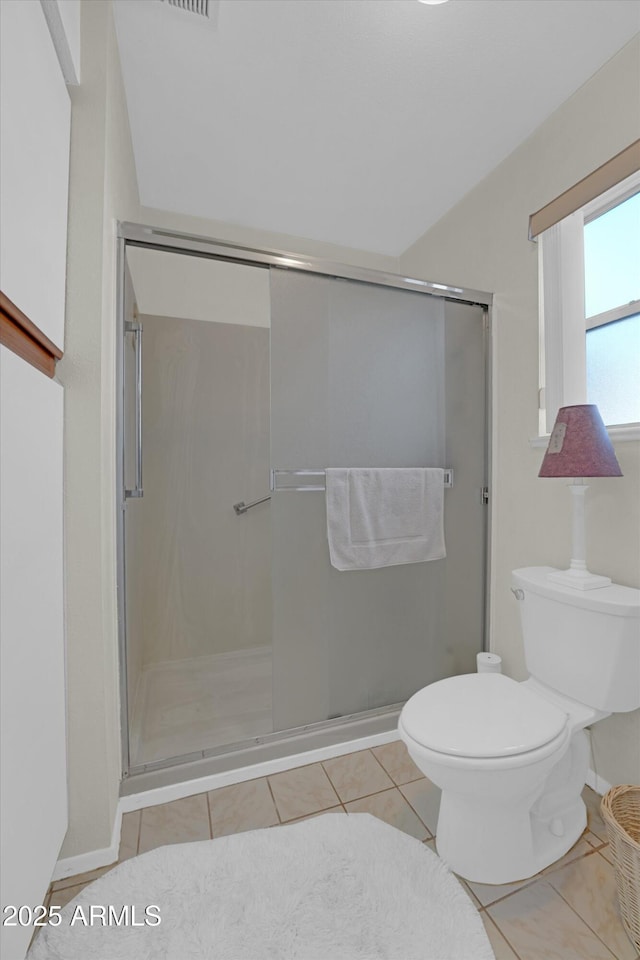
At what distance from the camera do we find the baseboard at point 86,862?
115 cm

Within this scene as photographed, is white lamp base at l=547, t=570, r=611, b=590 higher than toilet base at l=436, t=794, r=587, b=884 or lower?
higher

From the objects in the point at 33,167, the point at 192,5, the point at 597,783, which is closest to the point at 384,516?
the point at 597,783

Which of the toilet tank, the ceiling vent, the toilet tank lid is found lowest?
the toilet tank

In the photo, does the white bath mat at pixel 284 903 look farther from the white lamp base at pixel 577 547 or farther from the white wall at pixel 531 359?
the white lamp base at pixel 577 547

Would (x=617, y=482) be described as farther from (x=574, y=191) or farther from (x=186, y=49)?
(x=186, y=49)

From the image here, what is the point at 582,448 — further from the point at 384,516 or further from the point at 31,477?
the point at 31,477

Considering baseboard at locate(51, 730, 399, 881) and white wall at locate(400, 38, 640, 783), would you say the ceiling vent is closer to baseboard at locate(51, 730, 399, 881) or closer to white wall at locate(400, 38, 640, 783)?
white wall at locate(400, 38, 640, 783)

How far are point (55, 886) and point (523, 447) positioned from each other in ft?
6.62

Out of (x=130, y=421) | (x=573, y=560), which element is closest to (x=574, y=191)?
(x=573, y=560)

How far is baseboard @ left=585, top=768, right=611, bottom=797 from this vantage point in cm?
142

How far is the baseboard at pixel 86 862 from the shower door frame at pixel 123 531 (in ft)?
0.69

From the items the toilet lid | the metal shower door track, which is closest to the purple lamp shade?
the toilet lid

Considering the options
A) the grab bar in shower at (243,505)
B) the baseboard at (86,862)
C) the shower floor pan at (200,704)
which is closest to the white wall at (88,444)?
the baseboard at (86,862)

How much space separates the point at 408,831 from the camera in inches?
50.9
